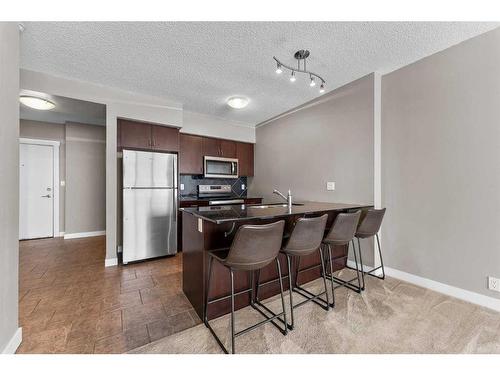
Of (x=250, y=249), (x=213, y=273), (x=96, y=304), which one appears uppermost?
(x=250, y=249)

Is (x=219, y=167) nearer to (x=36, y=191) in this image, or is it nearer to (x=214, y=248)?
(x=214, y=248)

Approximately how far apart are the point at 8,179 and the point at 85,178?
385cm

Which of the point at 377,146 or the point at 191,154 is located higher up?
the point at 191,154

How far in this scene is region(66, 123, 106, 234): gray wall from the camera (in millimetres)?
4434

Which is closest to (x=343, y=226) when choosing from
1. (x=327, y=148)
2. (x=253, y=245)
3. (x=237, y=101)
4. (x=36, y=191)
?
(x=253, y=245)

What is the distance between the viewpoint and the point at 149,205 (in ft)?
10.6

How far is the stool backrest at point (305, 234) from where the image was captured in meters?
1.66

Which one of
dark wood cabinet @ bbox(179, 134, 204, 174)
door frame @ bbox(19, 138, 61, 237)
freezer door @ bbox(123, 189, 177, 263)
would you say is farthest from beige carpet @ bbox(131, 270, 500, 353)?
door frame @ bbox(19, 138, 61, 237)

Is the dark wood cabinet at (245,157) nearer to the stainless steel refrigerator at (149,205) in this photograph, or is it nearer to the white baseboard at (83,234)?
the stainless steel refrigerator at (149,205)

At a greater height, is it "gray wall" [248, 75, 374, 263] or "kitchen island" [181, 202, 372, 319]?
"gray wall" [248, 75, 374, 263]

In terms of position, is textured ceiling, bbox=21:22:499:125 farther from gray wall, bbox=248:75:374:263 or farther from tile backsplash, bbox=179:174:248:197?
tile backsplash, bbox=179:174:248:197

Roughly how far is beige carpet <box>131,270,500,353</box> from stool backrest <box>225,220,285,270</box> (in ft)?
1.97

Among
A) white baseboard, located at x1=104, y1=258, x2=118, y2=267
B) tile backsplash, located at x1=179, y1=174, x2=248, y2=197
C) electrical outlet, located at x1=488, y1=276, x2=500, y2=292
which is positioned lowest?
white baseboard, located at x1=104, y1=258, x2=118, y2=267
